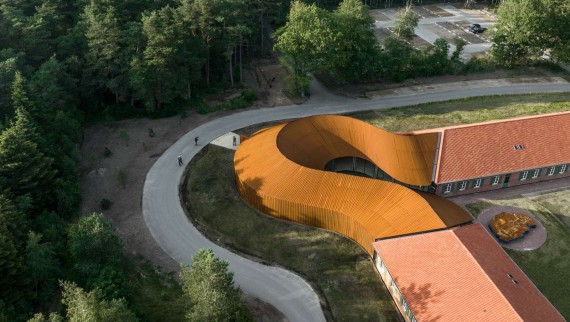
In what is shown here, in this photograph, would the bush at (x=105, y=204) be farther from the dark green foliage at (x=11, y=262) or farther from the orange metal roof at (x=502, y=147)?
the orange metal roof at (x=502, y=147)

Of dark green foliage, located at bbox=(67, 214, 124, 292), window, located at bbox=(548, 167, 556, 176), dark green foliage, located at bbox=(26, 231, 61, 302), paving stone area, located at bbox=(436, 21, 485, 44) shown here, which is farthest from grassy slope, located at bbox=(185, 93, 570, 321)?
paving stone area, located at bbox=(436, 21, 485, 44)

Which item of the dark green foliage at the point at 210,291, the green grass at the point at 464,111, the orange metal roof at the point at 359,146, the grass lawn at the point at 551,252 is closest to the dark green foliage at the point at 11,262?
the dark green foliage at the point at 210,291

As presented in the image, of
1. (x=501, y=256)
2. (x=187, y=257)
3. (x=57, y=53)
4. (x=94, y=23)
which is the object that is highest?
(x=94, y=23)

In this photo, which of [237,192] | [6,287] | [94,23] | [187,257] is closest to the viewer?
[6,287]

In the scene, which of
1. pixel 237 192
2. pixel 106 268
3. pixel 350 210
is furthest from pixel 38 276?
pixel 350 210

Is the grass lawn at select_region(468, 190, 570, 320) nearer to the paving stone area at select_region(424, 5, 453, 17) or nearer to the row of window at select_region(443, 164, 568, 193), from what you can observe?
the row of window at select_region(443, 164, 568, 193)

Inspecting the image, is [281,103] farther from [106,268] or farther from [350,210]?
[106,268]

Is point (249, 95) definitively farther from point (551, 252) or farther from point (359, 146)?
point (551, 252)
